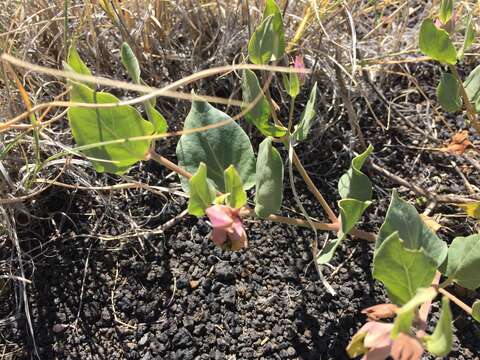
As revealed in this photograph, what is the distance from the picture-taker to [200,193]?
2.18 ft

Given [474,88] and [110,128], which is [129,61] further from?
[474,88]

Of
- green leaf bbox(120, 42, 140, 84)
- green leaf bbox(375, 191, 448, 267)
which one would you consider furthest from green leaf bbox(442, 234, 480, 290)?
green leaf bbox(120, 42, 140, 84)

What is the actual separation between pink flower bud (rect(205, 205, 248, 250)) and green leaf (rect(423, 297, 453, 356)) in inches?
9.1

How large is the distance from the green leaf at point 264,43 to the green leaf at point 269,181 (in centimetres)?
15

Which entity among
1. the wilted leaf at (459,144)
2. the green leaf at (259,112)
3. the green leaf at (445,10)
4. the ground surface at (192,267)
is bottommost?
the ground surface at (192,267)

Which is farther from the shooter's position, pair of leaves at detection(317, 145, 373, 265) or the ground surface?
the ground surface

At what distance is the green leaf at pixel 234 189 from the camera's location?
0.66 m

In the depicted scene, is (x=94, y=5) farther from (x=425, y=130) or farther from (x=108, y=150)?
(x=425, y=130)

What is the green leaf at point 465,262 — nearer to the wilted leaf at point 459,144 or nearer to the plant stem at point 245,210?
the plant stem at point 245,210

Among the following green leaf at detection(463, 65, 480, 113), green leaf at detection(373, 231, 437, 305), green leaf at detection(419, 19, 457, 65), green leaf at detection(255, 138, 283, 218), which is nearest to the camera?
green leaf at detection(373, 231, 437, 305)

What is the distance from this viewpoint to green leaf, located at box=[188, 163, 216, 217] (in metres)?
0.64

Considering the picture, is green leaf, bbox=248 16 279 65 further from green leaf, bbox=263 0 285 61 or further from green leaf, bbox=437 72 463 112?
green leaf, bbox=437 72 463 112

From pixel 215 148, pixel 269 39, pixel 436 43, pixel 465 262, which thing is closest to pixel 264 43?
pixel 269 39

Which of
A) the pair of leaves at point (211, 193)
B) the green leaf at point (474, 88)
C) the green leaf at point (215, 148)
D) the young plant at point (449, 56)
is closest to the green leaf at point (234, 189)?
the pair of leaves at point (211, 193)
